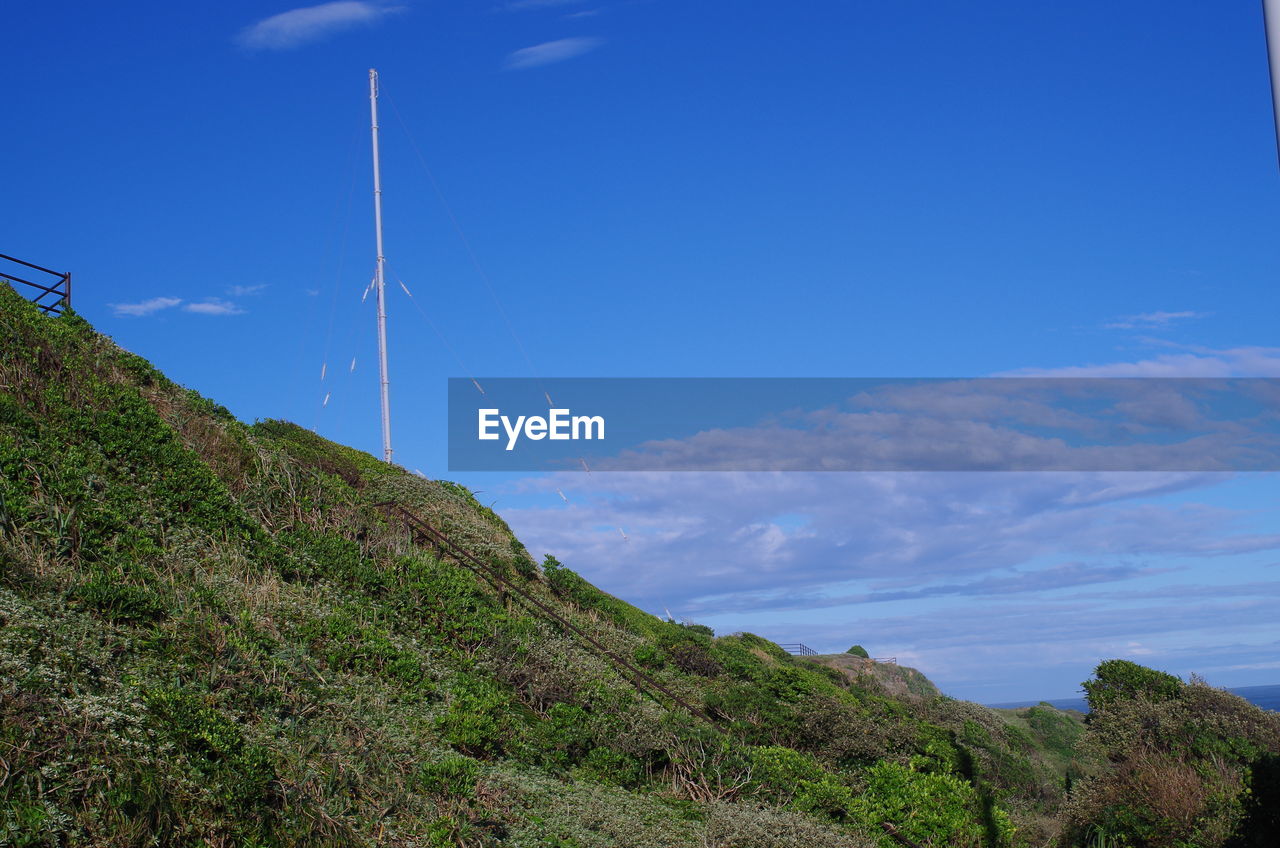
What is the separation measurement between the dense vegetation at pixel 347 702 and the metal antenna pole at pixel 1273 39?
9085 millimetres

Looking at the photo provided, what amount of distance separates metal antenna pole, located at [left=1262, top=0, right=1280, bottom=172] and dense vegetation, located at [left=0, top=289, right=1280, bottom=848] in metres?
9.08

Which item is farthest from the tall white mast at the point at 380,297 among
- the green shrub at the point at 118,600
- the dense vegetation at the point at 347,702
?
the green shrub at the point at 118,600

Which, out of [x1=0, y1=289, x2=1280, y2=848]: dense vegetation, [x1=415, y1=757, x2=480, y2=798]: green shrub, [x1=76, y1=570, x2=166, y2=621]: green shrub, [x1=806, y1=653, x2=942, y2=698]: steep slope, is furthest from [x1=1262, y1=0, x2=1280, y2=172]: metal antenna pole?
[x1=806, y1=653, x2=942, y2=698]: steep slope

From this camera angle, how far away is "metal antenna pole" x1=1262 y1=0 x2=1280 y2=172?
230 inches

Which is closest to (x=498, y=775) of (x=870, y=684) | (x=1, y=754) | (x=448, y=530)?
(x=1, y=754)

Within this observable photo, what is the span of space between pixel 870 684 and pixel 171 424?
1034 inches

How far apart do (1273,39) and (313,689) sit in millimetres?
11143

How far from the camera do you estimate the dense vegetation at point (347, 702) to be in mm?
8969

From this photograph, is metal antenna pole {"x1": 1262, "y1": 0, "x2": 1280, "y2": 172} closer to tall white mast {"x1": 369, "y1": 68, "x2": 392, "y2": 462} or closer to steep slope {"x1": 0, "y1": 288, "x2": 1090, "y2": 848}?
Answer: steep slope {"x1": 0, "y1": 288, "x2": 1090, "y2": 848}

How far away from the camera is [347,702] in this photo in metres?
12.3

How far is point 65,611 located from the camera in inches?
418

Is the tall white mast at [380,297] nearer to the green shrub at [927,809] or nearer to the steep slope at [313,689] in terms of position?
the steep slope at [313,689]

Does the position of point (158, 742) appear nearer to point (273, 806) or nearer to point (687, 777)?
point (273, 806)

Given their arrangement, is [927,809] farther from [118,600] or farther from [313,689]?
[118,600]
